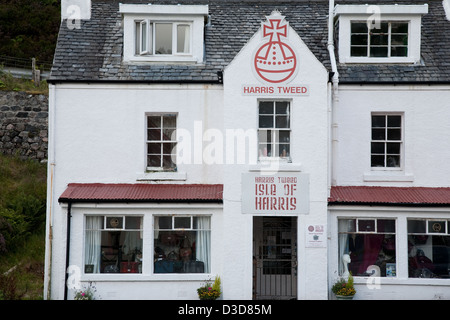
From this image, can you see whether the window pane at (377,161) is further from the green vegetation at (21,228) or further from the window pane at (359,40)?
A: the green vegetation at (21,228)

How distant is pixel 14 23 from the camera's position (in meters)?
33.9

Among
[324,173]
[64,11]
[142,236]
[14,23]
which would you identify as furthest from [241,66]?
[14,23]

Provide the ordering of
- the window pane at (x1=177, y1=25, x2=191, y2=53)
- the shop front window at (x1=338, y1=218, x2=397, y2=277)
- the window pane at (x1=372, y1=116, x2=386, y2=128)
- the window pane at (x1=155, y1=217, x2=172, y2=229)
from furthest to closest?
the window pane at (x1=177, y1=25, x2=191, y2=53)
the window pane at (x1=372, y1=116, x2=386, y2=128)
the window pane at (x1=155, y1=217, x2=172, y2=229)
the shop front window at (x1=338, y1=218, x2=397, y2=277)

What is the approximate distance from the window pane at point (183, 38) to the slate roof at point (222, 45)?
1.94 ft

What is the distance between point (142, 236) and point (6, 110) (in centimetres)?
1233

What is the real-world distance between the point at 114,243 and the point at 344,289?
6.13 meters

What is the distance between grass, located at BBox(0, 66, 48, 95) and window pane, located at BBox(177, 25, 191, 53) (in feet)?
34.3

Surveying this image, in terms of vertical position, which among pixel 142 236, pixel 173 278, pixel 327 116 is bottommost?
pixel 173 278

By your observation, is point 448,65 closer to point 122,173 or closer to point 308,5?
point 308,5

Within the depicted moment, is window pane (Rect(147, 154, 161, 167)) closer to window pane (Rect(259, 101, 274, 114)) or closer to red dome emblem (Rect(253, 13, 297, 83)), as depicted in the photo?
window pane (Rect(259, 101, 274, 114))

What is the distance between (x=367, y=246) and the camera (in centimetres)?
1527

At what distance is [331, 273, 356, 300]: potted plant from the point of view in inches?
572

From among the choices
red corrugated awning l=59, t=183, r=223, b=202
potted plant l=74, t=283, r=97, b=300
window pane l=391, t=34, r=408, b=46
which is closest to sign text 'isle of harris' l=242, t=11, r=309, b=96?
red corrugated awning l=59, t=183, r=223, b=202

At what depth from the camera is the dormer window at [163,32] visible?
16547mm
